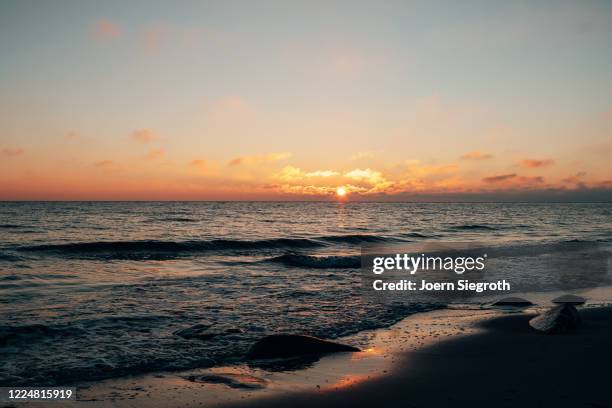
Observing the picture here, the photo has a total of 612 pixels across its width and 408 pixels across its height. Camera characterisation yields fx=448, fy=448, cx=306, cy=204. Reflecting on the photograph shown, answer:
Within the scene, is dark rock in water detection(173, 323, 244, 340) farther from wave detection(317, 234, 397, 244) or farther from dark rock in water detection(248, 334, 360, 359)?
wave detection(317, 234, 397, 244)

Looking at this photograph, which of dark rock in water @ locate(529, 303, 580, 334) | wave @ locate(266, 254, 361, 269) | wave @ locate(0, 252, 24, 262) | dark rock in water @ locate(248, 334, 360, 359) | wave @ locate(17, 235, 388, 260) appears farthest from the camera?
wave @ locate(17, 235, 388, 260)

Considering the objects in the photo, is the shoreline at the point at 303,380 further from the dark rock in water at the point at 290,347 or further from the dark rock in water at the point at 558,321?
the dark rock in water at the point at 558,321

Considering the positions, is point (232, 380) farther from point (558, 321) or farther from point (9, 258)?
point (9, 258)

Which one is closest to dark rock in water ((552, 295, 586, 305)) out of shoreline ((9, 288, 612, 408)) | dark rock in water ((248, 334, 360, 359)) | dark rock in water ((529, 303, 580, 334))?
dark rock in water ((529, 303, 580, 334))

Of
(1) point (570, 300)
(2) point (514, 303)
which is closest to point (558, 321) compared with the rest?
(2) point (514, 303)

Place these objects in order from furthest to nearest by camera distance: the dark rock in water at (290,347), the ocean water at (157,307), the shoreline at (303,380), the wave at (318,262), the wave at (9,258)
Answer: the wave at (318,262), the wave at (9,258), the dark rock in water at (290,347), the ocean water at (157,307), the shoreline at (303,380)

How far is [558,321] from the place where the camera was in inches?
365

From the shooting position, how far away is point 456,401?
566 cm

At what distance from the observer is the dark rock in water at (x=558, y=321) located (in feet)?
29.9

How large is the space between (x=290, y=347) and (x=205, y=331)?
2.45 meters

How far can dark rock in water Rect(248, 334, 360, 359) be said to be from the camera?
783 centimetres

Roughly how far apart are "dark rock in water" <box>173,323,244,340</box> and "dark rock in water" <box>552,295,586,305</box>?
959cm

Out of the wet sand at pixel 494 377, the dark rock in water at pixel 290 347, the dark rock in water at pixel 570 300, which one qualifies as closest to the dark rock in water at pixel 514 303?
the dark rock in water at pixel 570 300

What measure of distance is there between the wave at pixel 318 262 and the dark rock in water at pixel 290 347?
14.7m
